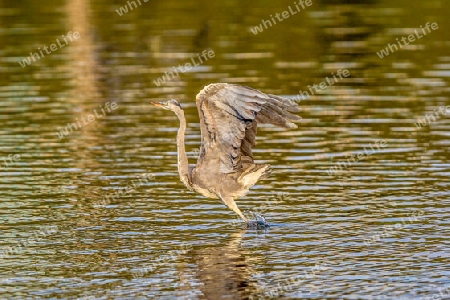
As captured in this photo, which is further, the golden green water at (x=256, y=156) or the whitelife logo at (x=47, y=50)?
the whitelife logo at (x=47, y=50)

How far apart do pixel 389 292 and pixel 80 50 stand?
27117 mm

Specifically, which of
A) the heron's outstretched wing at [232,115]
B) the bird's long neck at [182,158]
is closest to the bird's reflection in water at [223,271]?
the bird's long neck at [182,158]

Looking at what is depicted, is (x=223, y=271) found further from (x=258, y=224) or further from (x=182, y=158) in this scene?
(x=182, y=158)

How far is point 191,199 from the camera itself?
1956 centimetres

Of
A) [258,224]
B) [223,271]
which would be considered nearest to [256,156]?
[258,224]

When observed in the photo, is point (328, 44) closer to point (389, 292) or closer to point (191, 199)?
point (191, 199)

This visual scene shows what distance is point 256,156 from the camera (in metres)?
22.7

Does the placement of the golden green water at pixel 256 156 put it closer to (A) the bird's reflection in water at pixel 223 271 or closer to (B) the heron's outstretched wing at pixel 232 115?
(A) the bird's reflection in water at pixel 223 271

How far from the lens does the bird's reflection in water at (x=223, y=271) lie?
13906 millimetres

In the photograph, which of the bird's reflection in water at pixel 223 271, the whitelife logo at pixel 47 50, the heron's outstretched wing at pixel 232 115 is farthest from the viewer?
the whitelife logo at pixel 47 50

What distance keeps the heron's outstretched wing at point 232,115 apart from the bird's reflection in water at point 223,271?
1381 millimetres

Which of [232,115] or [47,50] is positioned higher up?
[47,50]

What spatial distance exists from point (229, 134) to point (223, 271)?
250cm

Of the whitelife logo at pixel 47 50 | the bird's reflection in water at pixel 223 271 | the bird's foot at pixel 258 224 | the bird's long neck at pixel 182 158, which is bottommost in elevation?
the bird's reflection in water at pixel 223 271
